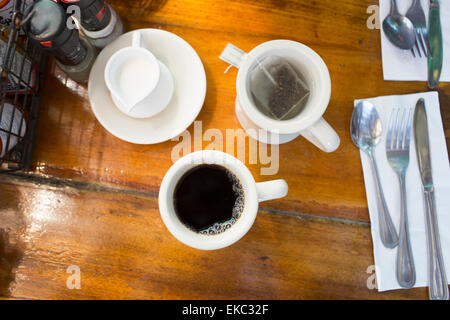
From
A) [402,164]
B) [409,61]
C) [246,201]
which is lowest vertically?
[246,201]

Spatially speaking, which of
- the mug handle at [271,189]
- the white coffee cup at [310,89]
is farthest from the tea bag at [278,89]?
the mug handle at [271,189]

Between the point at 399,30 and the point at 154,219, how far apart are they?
0.59m

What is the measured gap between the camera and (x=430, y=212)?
529 mm

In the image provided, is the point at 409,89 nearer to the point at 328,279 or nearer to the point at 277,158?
the point at 277,158

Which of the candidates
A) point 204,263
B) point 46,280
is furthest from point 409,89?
point 46,280

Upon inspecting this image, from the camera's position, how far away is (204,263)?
0.53 meters

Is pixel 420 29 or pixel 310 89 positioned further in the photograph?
pixel 420 29

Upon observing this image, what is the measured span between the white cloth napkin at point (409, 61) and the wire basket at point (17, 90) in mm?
625

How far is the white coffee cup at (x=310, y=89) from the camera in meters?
0.42

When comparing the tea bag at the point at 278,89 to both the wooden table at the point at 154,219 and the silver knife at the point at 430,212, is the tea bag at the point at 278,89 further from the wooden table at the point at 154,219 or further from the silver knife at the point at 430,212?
the silver knife at the point at 430,212

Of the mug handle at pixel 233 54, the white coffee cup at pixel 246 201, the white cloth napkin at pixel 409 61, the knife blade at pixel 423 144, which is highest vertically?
the white cloth napkin at pixel 409 61

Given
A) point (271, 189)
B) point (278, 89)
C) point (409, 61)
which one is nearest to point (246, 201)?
point (271, 189)

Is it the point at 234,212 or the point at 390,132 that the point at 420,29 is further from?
the point at 234,212

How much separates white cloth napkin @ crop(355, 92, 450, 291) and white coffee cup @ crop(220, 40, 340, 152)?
0.54ft
